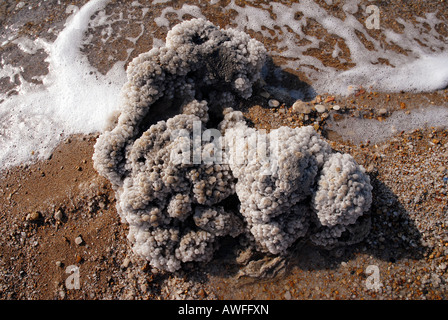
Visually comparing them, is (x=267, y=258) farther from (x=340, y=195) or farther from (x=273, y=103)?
(x=273, y=103)

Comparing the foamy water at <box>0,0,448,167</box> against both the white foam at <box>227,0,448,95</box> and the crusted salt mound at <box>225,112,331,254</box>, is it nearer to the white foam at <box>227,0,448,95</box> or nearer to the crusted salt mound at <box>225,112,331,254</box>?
the white foam at <box>227,0,448,95</box>

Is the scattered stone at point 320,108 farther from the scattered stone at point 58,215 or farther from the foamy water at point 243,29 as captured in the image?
the scattered stone at point 58,215

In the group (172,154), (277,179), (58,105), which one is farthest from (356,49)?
(58,105)

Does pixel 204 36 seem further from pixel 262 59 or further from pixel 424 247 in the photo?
pixel 424 247

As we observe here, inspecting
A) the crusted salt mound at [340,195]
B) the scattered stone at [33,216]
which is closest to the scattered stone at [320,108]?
the crusted salt mound at [340,195]

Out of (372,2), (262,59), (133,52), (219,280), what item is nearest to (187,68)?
(262,59)
